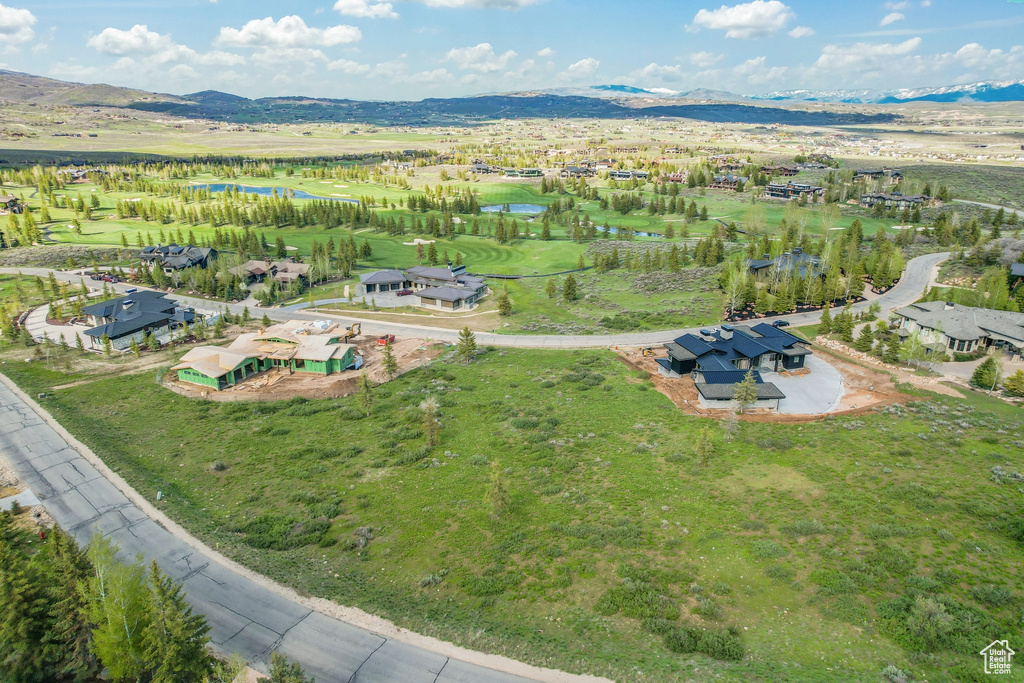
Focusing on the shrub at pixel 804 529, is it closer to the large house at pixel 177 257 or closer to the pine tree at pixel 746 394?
the pine tree at pixel 746 394

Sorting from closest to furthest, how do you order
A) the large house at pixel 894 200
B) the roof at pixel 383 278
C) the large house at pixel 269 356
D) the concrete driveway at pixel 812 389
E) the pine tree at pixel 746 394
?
1. the pine tree at pixel 746 394
2. the concrete driveway at pixel 812 389
3. the large house at pixel 269 356
4. the roof at pixel 383 278
5. the large house at pixel 894 200

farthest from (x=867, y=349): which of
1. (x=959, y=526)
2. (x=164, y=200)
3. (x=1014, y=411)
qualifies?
(x=164, y=200)

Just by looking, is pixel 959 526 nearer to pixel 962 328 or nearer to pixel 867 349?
pixel 867 349

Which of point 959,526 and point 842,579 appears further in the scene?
point 959,526

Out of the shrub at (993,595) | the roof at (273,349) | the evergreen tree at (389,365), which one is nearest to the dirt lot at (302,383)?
the evergreen tree at (389,365)

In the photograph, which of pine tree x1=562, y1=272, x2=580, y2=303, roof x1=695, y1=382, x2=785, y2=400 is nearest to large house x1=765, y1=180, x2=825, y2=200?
pine tree x1=562, y1=272, x2=580, y2=303

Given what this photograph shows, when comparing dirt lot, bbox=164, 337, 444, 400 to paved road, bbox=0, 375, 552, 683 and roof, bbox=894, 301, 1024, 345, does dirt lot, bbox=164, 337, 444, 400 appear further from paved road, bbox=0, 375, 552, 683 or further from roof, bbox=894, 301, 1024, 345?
roof, bbox=894, 301, 1024, 345
